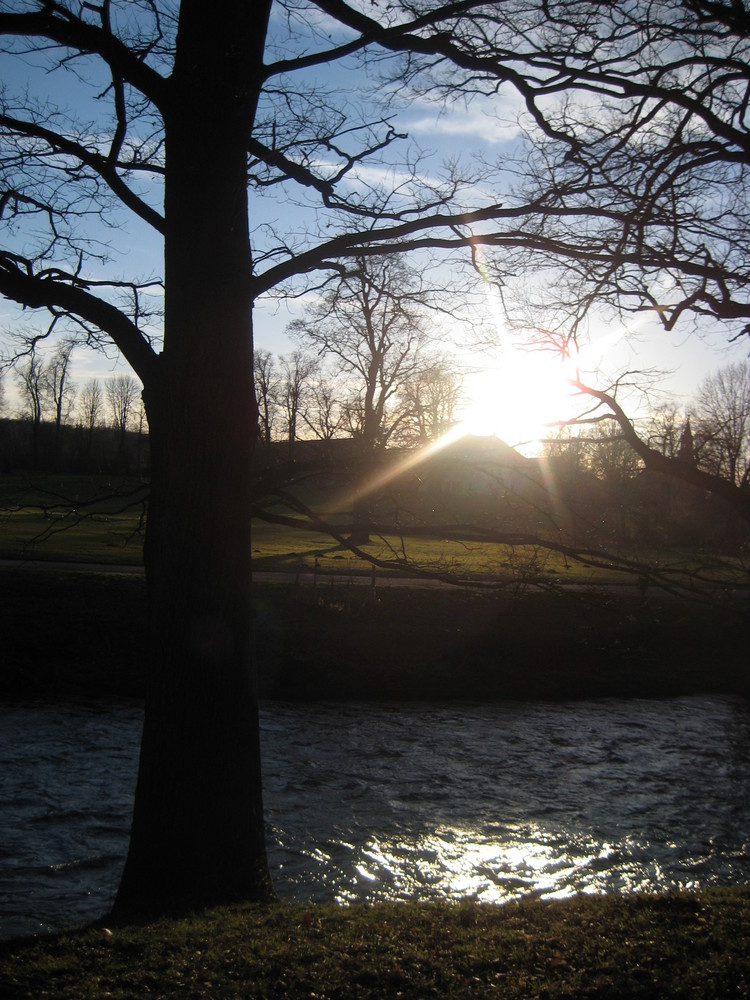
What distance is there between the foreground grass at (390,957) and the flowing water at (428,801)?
10.1 ft

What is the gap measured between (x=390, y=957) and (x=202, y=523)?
10.3ft

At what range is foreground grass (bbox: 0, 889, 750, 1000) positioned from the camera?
4887 millimetres

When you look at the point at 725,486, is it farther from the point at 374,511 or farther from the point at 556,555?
the point at 374,511

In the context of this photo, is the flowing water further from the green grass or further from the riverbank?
the green grass

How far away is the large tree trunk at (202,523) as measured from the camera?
674cm

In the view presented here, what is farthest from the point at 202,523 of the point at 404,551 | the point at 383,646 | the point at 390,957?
the point at 383,646

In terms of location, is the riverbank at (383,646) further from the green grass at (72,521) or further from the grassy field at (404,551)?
the grassy field at (404,551)

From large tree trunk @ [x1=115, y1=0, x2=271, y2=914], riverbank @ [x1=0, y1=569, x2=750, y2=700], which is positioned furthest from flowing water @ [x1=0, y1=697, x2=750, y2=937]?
large tree trunk @ [x1=115, y1=0, x2=271, y2=914]

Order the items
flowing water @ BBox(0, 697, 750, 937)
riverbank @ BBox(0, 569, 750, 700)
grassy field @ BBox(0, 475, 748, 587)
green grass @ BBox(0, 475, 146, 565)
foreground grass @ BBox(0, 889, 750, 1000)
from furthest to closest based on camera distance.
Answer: riverbank @ BBox(0, 569, 750, 700) → flowing water @ BBox(0, 697, 750, 937) → green grass @ BBox(0, 475, 146, 565) → grassy field @ BBox(0, 475, 748, 587) → foreground grass @ BBox(0, 889, 750, 1000)

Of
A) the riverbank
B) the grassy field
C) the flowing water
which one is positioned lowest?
the flowing water

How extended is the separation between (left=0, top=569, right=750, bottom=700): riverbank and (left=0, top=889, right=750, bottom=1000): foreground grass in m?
13.4

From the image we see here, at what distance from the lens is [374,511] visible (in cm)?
830

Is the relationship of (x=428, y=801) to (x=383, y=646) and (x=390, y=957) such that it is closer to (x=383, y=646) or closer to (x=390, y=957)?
(x=390, y=957)

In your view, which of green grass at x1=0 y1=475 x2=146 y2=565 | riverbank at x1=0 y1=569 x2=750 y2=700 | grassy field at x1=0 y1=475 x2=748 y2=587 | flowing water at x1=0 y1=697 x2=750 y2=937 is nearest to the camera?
grassy field at x1=0 y1=475 x2=748 y2=587
